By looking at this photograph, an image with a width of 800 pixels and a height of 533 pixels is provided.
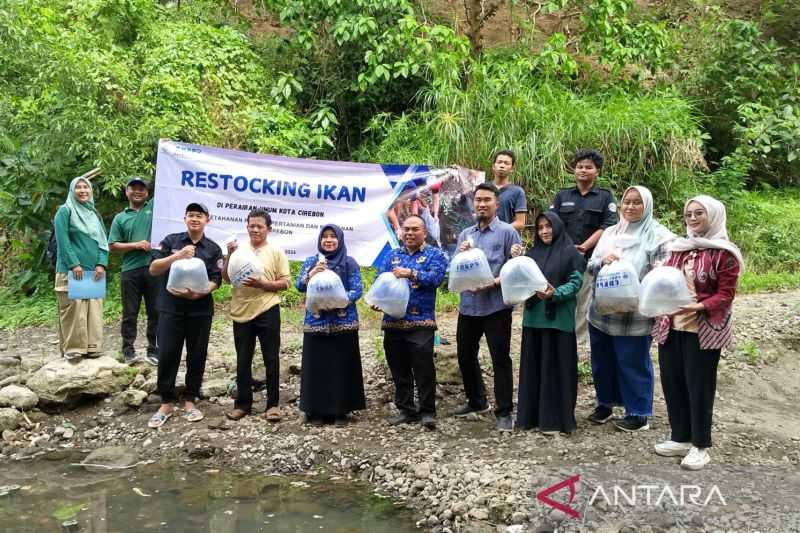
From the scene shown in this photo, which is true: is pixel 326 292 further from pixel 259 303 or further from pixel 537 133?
pixel 537 133

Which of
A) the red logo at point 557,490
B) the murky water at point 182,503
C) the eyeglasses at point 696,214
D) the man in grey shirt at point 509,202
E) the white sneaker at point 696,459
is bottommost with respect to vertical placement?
the murky water at point 182,503

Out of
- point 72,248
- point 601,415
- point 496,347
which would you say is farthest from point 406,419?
point 72,248

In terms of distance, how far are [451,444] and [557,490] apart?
102cm

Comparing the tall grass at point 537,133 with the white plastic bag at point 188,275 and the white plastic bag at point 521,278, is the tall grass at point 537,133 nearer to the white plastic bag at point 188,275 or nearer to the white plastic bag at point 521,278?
the white plastic bag at point 188,275

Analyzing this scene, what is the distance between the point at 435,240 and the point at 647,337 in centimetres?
221

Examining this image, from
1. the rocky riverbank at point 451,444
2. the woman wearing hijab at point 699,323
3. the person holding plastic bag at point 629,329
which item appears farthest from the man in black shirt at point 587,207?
the rocky riverbank at point 451,444

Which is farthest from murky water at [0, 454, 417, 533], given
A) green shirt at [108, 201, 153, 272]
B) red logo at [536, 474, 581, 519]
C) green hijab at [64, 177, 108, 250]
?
green shirt at [108, 201, 153, 272]

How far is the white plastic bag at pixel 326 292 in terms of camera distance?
510 centimetres

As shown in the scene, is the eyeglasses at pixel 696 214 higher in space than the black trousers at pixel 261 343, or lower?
higher

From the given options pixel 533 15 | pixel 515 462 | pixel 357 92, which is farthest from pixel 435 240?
pixel 533 15

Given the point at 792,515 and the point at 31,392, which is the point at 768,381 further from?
the point at 31,392

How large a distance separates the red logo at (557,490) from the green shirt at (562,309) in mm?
1030

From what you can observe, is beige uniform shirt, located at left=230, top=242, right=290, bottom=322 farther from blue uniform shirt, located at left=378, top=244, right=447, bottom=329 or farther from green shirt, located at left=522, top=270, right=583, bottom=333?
green shirt, located at left=522, top=270, right=583, bottom=333

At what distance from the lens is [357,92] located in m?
10.8
